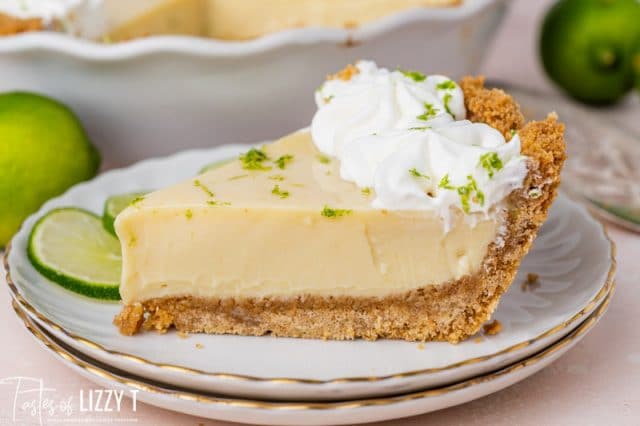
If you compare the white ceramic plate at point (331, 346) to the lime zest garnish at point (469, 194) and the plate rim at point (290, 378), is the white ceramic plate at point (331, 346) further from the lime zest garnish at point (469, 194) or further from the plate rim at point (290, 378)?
the lime zest garnish at point (469, 194)

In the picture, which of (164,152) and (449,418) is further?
(164,152)

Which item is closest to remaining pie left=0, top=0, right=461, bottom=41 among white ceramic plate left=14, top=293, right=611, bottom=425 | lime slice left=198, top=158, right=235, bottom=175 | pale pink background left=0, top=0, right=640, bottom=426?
lime slice left=198, top=158, right=235, bottom=175

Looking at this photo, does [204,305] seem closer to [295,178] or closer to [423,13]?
[295,178]

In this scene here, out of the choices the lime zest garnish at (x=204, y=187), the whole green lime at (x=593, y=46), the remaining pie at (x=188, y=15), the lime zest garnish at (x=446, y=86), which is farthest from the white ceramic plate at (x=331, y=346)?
the whole green lime at (x=593, y=46)

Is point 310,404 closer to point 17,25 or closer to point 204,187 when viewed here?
point 204,187

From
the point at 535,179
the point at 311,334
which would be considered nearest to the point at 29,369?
the point at 311,334

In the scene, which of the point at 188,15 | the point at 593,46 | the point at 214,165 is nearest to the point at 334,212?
the point at 214,165

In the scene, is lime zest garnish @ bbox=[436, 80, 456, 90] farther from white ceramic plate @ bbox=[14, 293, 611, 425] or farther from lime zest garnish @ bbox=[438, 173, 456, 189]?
white ceramic plate @ bbox=[14, 293, 611, 425]
